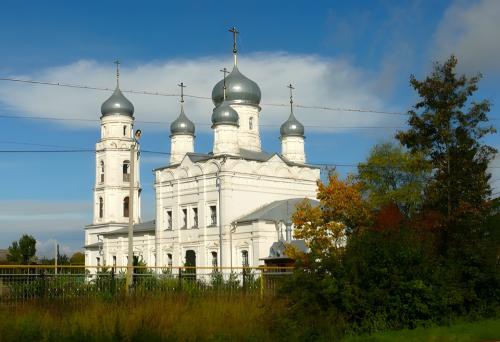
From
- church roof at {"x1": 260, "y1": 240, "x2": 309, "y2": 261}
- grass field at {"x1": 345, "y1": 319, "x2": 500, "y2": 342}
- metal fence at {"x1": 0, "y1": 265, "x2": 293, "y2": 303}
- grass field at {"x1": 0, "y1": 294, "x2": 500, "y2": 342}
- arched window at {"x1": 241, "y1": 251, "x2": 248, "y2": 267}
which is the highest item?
→ church roof at {"x1": 260, "y1": 240, "x2": 309, "y2": 261}

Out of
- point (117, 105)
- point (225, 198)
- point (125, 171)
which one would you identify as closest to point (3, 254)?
point (125, 171)

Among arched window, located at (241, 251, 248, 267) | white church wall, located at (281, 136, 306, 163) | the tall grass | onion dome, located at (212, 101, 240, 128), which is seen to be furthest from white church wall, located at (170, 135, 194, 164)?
the tall grass

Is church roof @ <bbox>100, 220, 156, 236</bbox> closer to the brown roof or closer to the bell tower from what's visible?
the bell tower

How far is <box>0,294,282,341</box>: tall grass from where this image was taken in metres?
12.5

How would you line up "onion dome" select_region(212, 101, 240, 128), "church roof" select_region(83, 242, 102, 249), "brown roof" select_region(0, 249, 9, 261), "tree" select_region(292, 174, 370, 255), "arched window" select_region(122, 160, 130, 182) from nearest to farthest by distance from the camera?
"tree" select_region(292, 174, 370, 255), "onion dome" select_region(212, 101, 240, 128), "church roof" select_region(83, 242, 102, 249), "arched window" select_region(122, 160, 130, 182), "brown roof" select_region(0, 249, 9, 261)

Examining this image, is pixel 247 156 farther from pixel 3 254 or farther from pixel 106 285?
pixel 3 254

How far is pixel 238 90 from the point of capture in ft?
180

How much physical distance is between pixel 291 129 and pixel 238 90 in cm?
649

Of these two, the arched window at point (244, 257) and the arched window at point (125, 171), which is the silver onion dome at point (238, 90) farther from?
the arched window at point (125, 171)

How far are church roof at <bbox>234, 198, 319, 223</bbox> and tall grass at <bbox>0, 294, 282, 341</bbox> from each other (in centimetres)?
2886

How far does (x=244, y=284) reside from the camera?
67.9 ft

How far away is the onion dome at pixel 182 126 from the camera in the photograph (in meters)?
55.8

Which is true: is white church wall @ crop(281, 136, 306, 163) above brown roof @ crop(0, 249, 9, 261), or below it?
above

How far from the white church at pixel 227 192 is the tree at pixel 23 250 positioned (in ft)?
21.6
